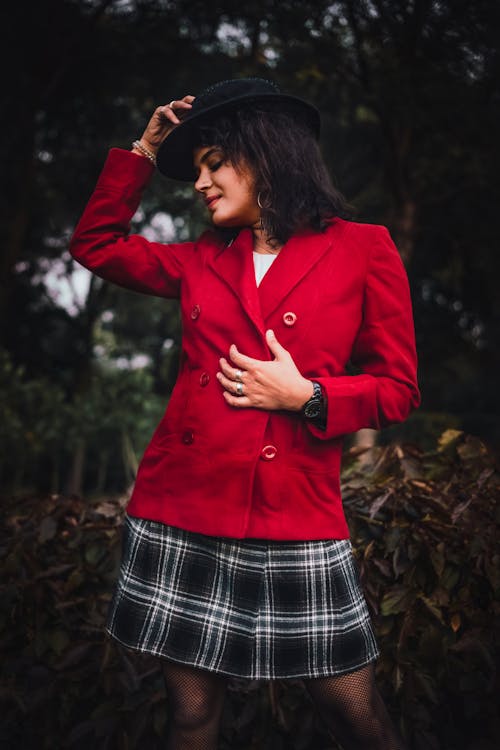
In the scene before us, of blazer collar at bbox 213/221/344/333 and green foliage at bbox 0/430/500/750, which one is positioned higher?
blazer collar at bbox 213/221/344/333

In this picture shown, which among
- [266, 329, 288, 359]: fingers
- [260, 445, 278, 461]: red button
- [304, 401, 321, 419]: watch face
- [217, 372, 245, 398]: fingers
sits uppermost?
[266, 329, 288, 359]: fingers

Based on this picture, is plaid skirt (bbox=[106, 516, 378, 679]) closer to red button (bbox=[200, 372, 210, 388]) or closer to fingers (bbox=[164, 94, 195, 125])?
red button (bbox=[200, 372, 210, 388])

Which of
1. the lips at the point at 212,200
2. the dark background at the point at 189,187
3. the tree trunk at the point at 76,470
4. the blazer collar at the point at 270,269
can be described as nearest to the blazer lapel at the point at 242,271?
the blazer collar at the point at 270,269

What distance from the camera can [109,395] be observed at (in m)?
10.5

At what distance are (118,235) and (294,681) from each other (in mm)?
1659

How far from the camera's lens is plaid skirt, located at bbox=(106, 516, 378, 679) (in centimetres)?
158

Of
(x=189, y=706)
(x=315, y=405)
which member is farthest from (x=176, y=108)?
(x=189, y=706)

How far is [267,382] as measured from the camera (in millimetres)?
1559

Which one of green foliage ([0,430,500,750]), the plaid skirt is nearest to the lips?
the plaid skirt

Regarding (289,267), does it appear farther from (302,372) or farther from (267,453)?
(267,453)

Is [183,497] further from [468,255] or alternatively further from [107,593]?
[468,255]

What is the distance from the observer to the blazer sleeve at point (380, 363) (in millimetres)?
1580

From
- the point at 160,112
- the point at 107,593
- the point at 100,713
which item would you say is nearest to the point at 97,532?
the point at 107,593

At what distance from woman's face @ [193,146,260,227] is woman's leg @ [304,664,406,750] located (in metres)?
1.25
